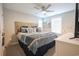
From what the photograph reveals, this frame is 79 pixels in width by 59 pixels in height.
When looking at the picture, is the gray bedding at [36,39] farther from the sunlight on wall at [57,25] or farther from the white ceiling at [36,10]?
the white ceiling at [36,10]

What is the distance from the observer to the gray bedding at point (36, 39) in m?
1.17

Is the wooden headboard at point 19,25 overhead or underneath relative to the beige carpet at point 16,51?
overhead

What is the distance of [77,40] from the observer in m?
1.20

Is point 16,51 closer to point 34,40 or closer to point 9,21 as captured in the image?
point 34,40

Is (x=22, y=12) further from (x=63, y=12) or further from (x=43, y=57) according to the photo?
(x=43, y=57)

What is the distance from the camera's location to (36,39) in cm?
117

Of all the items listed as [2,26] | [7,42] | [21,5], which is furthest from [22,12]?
[7,42]

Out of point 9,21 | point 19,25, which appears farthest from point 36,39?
point 9,21

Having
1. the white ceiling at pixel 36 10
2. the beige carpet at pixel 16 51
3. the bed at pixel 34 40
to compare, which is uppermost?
the white ceiling at pixel 36 10

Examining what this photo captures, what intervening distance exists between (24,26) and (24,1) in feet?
1.02

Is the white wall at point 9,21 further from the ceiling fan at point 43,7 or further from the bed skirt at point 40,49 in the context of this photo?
the ceiling fan at point 43,7

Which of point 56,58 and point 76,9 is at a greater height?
point 76,9

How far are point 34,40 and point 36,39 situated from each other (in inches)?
1.1

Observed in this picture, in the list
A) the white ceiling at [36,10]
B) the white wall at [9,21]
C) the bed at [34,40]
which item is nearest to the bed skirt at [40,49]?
the bed at [34,40]
